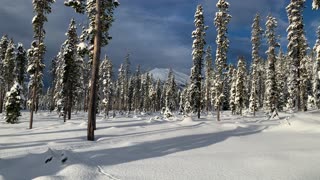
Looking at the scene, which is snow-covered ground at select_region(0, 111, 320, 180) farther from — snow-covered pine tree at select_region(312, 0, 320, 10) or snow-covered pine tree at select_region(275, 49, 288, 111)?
snow-covered pine tree at select_region(275, 49, 288, 111)

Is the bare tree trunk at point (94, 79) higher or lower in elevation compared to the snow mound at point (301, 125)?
higher

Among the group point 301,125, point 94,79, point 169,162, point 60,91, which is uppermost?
point 60,91

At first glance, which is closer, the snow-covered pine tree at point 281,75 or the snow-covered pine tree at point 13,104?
the snow-covered pine tree at point 13,104

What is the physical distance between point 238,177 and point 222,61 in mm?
43482

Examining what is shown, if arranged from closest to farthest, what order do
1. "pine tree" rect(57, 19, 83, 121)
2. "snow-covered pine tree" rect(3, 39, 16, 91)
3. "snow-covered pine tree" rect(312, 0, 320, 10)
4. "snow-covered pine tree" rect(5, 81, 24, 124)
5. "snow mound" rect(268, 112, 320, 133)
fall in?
"snow mound" rect(268, 112, 320, 133) → "snow-covered pine tree" rect(312, 0, 320, 10) → "snow-covered pine tree" rect(5, 81, 24, 124) → "pine tree" rect(57, 19, 83, 121) → "snow-covered pine tree" rect(3, 39, 16, 91)

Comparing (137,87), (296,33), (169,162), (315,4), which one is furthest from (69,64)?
(137,87)

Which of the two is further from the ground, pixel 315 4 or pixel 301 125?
pixel 315 4

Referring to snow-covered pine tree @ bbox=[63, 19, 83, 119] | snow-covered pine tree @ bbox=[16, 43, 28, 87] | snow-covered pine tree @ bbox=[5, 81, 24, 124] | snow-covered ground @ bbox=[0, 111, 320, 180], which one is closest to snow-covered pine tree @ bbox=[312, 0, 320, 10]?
snow-covered ground @ bbox=[0, 111, 320, 180]

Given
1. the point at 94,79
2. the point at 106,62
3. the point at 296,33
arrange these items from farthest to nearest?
the point at 106,62, the point at 296,33, the point at 94,79

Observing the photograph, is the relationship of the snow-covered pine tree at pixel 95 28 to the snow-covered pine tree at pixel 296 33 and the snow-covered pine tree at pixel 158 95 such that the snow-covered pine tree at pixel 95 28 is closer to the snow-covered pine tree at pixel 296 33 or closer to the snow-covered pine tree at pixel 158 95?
the snow-covered pine tree at pixel 296 33

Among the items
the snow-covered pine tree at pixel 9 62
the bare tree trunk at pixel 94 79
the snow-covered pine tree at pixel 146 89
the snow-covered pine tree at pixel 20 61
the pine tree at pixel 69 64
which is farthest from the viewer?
the snow-covered pine tree at pixel 146 89

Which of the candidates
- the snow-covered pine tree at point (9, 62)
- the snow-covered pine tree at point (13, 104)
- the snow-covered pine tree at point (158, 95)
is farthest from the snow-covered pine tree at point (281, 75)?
the snow-covered pine tree at point (9, 62)

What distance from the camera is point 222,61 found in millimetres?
52750

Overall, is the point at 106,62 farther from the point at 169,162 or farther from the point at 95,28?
the point at 169,162
